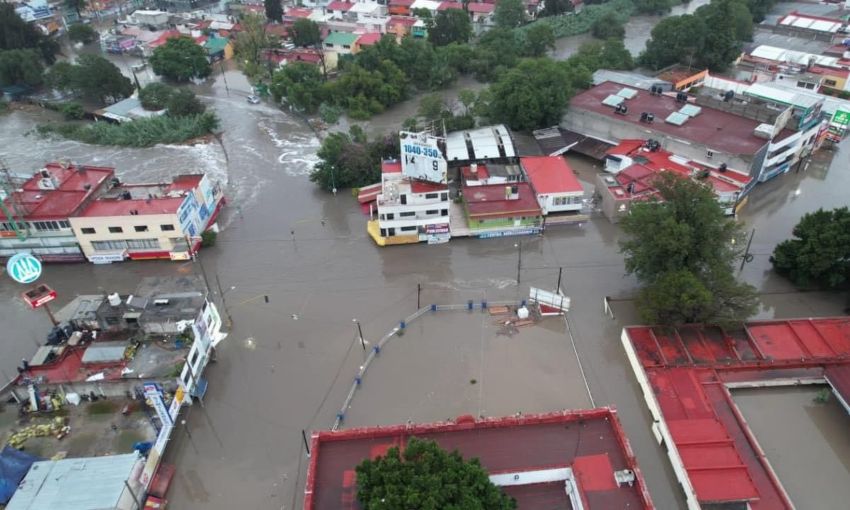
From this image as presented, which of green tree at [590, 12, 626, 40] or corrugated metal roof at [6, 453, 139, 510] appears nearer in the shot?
corrugated metal roof at [6, 453, 139, 510]

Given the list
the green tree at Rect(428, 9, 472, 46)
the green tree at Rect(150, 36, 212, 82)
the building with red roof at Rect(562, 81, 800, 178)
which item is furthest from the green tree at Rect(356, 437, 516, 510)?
the green tree at Rect(428, 9, 472, 46)

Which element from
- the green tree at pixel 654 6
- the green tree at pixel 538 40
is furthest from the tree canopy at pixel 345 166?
the green tree at pixel 654 6

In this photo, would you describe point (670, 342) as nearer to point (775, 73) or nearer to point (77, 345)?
point (77, 345)

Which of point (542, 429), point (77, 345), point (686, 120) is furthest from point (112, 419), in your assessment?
point (686, 120)

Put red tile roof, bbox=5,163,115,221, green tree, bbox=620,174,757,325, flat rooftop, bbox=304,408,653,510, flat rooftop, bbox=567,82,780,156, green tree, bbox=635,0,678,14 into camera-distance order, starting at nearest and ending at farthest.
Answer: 1. flat rooftop, bbox=304,408,653,510
2. green tree, bbox=620,174,757,325
3. red tile roof, bbox=5,163,115,221
4. flat rooftop, bbox=567,82,780,156
5. green tree, bbox=635,0,678,14

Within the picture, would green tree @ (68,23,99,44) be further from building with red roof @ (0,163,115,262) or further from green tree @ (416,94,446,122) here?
green tree @ (416,94,446,122)

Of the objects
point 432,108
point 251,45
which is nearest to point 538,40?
point 432,108
